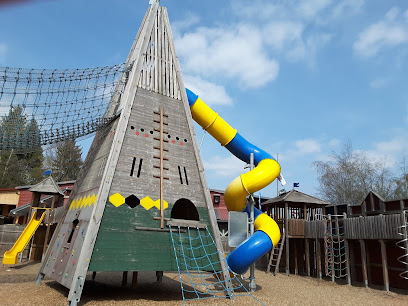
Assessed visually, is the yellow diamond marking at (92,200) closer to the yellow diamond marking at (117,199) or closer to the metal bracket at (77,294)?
the yellow diamond marking at (117,199)

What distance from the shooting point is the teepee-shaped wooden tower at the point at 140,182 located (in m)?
8.73

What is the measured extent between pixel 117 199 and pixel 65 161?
38133 millimetres

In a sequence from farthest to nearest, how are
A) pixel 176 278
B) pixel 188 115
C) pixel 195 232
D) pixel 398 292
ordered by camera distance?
pixel 176 278 → pixel 398 292 → pixel 188 115 → pixel 195 232

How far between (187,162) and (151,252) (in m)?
3.26

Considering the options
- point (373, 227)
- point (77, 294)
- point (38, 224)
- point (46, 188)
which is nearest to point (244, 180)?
point (373, 227)

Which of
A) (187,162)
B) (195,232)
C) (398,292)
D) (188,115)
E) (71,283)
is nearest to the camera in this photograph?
(71,283)

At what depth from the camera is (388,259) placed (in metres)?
14.5

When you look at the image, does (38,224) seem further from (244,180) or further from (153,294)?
(244,180)

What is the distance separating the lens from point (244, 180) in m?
12.0

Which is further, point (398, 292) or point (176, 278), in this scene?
point (176, 278)

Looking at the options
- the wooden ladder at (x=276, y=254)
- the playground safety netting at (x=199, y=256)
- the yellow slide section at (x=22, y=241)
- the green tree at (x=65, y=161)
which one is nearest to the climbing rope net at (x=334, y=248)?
the wooden ladder at (x=276, y=254)

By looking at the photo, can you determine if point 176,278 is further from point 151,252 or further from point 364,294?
point 364,294

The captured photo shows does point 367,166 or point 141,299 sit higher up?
point 367,166

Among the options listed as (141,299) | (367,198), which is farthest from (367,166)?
(141,299)
